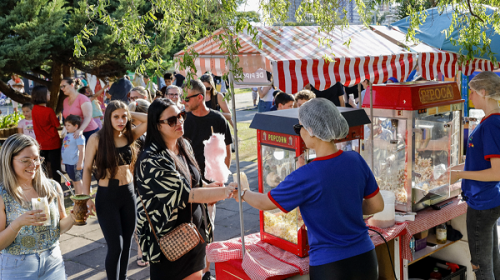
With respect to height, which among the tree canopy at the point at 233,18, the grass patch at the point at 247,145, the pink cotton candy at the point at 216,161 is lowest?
the grass patch at the point at 247,145

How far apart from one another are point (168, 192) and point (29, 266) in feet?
3.56

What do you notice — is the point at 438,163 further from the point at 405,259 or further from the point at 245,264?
the point at 245,264

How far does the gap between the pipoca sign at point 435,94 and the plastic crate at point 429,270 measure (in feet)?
5.84

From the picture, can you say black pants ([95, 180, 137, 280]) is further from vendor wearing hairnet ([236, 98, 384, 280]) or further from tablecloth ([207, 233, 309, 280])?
vendor wearing hairnet ([236, 98, 384, 280])

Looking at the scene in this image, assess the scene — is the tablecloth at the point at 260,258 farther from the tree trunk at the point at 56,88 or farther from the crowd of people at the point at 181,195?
the tree trunk at the point at 56,88

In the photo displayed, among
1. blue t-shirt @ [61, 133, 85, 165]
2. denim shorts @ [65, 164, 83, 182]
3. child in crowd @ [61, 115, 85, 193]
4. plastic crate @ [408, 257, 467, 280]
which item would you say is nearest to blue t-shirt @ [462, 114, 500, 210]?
plastic crate @ [408, 257, 467, 280]

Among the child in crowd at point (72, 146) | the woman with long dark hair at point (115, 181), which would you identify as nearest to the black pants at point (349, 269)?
the woman with long dark hair at point (115, 181)

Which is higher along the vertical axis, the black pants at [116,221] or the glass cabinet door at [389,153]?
the glass cabinet door at [389,153]

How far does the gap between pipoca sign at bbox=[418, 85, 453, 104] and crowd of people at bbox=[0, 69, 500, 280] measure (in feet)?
1.35

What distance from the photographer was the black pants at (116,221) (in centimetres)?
406

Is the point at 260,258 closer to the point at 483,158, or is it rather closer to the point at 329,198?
the point at 329,198

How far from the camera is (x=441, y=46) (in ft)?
15.4

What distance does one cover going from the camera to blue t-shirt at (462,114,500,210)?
345 centimetres

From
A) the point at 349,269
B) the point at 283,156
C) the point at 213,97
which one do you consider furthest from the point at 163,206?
the point at 213,97
